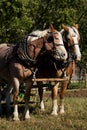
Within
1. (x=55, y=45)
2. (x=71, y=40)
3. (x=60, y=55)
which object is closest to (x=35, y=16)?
(x=71, y=40)

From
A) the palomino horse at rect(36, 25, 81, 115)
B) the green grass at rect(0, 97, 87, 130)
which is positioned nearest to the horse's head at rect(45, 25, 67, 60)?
the palomino horse at rect(36, 25, 81, 115)

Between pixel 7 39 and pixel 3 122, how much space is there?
13.4 meters

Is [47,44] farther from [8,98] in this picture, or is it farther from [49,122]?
[8,98]

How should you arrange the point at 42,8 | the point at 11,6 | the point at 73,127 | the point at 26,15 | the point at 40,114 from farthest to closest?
the point at 42,8
the point at 26,15
the point at 11,6
the point at 40,114
the point at 73,127

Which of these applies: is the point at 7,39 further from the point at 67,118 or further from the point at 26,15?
the point at 67,118

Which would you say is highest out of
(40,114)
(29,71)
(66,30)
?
(66,30)

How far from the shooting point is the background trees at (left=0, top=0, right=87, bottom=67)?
23.3 m

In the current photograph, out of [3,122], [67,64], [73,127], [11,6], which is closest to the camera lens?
[73,127]

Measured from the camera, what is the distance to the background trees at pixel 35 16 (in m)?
23.3

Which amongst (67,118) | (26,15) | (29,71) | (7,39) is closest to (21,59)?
(29,71)

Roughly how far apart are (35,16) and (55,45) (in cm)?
1802

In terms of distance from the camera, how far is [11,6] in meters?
23.2

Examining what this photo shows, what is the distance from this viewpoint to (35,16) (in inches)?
1112

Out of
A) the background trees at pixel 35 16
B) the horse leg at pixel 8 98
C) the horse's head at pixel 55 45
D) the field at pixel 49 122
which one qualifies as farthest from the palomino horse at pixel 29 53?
the background trees at pixel 35 16
